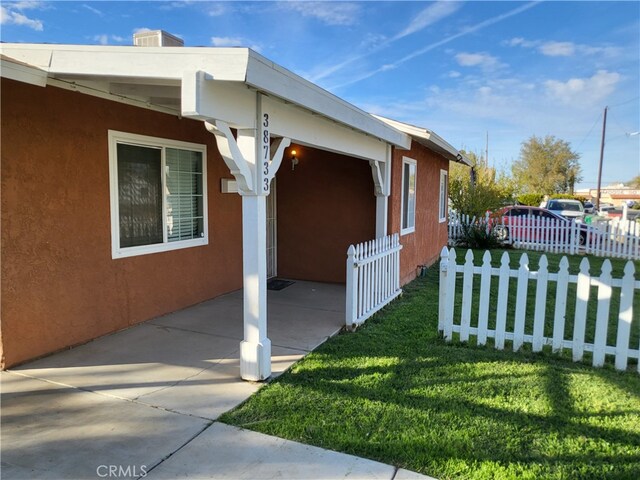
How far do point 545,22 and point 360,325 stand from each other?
13.7 meters

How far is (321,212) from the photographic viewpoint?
28.3ft

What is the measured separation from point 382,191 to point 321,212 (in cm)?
168

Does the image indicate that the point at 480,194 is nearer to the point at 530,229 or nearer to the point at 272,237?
the point at 530,229

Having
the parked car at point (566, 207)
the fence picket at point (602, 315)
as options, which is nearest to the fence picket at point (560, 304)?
the fence picket at point (602, 315)

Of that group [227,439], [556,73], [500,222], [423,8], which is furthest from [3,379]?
[556,73]

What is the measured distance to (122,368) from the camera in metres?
4.28

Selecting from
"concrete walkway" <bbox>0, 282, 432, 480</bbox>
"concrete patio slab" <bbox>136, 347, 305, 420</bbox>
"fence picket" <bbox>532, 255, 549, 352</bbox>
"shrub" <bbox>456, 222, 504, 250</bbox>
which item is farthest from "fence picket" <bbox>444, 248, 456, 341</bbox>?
"shrub" <bbox>456, 222, 504, 250</bbox>

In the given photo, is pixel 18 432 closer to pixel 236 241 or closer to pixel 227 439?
pixel 227 439

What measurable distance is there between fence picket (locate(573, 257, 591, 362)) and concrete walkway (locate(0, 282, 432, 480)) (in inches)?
111

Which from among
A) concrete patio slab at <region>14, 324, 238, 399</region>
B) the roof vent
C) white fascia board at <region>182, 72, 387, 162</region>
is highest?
the roof vent

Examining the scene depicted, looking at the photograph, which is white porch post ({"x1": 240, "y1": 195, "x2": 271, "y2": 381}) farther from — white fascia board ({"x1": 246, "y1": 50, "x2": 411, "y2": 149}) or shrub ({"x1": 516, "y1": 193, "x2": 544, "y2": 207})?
shrub ({"x1": 516, "y1": 193, "x2": 544, "y2": 207})

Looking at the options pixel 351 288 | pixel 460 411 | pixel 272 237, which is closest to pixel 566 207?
pixel 272 237

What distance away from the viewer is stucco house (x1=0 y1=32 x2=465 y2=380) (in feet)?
11.4

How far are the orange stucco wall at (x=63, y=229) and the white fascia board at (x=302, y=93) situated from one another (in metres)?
2.39
